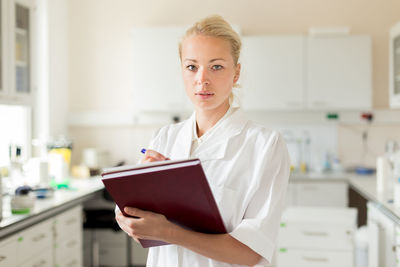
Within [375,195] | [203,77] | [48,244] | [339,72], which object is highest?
[339,72]

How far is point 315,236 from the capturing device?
8.46 feet

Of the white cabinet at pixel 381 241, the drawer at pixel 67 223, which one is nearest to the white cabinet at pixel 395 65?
the white cabinet at pixel 381 241

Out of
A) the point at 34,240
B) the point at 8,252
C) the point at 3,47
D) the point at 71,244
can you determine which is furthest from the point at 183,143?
the point at 3,47

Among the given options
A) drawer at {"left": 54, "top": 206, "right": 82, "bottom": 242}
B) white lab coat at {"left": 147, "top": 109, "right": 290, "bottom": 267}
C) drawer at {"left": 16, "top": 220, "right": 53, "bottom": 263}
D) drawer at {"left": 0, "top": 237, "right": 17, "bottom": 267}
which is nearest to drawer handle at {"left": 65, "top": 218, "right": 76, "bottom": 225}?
drawer at {"left": 54, "top": 206, "right": 82, "bottom": 242}

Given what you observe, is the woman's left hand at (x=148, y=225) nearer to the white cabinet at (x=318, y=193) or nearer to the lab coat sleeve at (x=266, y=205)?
the lab coat sleeve at (x=266, y=205)

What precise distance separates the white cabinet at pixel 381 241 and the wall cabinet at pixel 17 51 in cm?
270

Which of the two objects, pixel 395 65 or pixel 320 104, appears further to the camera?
pixel 320 104

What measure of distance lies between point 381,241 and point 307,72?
1.91 metres

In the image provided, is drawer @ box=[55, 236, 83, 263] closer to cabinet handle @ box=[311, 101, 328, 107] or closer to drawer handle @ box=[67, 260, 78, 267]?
drawer handle @ box=[67, 260, 78, 267]

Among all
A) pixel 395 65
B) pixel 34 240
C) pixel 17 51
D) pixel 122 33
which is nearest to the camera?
pixel 34 240

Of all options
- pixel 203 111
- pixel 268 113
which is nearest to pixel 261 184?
pixel 203 111

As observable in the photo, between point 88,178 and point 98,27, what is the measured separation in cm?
166

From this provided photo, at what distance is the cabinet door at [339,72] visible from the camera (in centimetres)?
395

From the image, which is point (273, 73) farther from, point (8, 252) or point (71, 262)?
point (8, 252)
